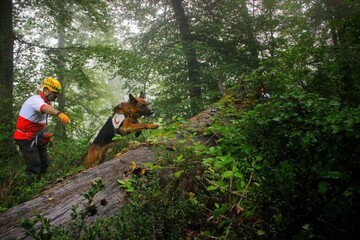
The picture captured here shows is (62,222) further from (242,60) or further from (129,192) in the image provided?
(242,60)

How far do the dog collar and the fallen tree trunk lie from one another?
216 centimetres

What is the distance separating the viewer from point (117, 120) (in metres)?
6.34

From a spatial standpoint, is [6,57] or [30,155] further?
[6,57]

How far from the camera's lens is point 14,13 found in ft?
32.8

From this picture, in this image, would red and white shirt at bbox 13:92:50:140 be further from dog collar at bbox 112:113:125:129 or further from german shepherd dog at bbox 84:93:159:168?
dog collar at bbox 112:113:125:129

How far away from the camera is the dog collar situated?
6.31 metres

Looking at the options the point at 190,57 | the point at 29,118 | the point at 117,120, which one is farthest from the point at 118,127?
the point at 190,57

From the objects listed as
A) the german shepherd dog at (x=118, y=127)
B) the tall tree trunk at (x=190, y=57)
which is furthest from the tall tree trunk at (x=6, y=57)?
the tall tree trunk at (x=190, y=57)

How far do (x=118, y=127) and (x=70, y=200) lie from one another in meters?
3.14

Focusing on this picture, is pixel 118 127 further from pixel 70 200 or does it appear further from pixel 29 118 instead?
pixel 70 200

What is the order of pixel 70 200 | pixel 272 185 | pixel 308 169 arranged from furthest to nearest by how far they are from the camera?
pixel 70 200 → pixel 272 185 → pixel 308 169

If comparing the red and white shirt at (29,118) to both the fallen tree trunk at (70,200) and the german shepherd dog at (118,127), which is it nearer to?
the german shepherd dog at (118,127)

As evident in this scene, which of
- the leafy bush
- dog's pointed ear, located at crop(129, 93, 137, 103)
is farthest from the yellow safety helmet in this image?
the leafy bush

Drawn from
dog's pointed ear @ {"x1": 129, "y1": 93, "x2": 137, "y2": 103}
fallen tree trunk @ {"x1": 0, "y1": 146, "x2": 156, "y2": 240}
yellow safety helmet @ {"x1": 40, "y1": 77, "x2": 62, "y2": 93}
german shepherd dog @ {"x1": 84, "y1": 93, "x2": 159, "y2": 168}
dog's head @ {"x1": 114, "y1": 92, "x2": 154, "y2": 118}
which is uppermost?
yellow safety helmet @ {"x1": 40, "y1": 77, "x2": 62, "y2": 93}
